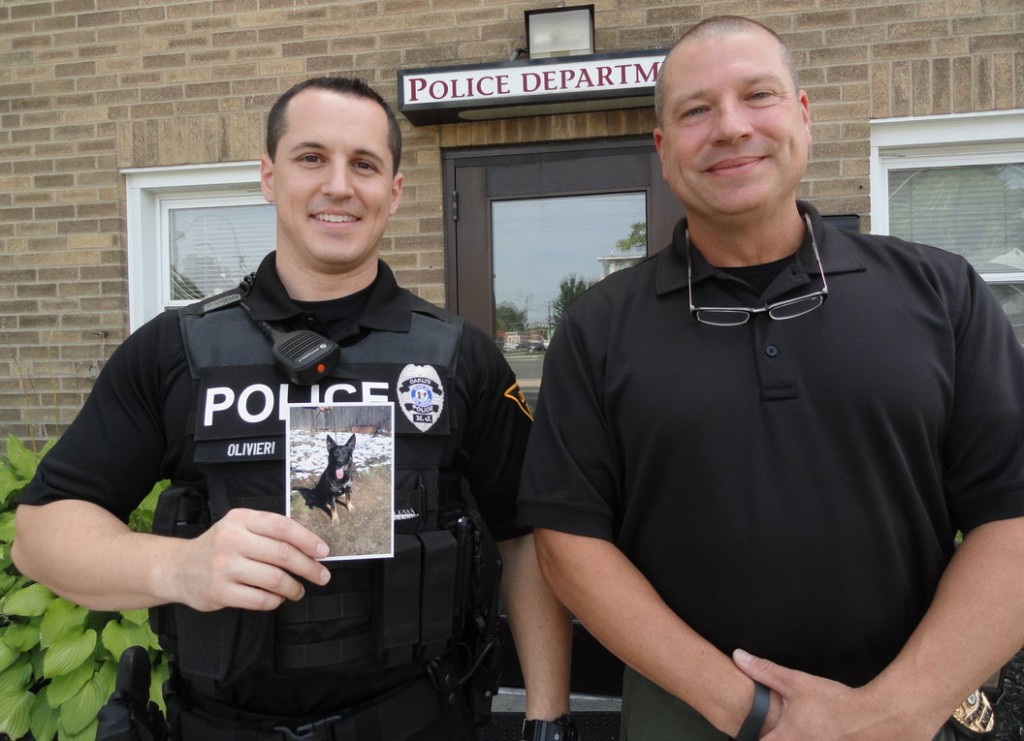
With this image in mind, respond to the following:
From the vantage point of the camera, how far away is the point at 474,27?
3.81 metres

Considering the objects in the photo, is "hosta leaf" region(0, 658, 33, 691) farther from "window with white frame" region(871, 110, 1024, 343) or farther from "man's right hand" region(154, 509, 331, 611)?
"window with white frame" region(871, 110, 1024, 343)

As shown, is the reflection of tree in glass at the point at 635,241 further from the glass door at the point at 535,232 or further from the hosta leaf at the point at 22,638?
the hosta leaf at the point at 22,638

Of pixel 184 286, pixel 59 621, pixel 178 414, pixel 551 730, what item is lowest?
pixel 59 621

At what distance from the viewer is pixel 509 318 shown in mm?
3943

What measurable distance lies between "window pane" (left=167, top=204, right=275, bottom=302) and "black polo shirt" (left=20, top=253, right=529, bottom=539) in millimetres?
2837

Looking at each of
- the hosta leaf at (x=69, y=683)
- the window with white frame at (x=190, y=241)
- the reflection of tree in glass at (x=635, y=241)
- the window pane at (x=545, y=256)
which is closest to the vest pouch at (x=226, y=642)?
the hosta leaf at (x=69, y=683)

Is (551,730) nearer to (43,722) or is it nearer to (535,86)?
(43,722)

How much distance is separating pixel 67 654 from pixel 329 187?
209 cm

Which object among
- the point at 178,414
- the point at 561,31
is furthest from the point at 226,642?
the point at 561,31

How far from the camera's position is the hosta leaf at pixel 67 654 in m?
2.66

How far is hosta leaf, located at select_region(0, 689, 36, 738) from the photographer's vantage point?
2.78 m

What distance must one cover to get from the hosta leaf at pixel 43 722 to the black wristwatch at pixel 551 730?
2178 millimetres

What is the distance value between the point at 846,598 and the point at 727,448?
1.14 ft

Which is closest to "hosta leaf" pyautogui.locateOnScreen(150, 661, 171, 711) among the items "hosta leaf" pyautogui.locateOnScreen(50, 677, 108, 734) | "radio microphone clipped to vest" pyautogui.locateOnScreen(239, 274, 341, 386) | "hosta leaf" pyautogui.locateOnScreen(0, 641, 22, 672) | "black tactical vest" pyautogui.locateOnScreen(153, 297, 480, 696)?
"hosta leaf" pyautogui.locateOnScreen(50, 677, 108, 734)
